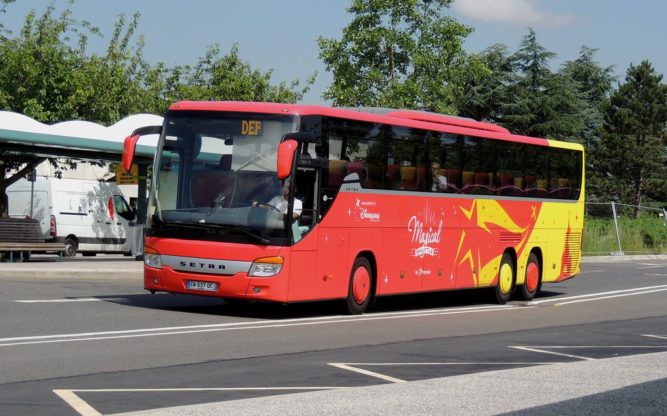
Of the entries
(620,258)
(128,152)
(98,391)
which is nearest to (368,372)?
(98,391)

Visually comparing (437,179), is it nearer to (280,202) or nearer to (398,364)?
(280,202)

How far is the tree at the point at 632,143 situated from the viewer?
8675 centimetres

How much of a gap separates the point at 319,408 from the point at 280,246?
27.4ft

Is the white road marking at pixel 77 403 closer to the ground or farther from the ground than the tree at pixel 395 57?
closer to the ground

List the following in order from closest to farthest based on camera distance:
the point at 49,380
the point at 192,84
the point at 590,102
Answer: the point at 49,380 < the point at 192,84 < the point at 590,102

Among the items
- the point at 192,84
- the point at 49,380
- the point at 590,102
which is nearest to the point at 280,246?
the point at 49,380

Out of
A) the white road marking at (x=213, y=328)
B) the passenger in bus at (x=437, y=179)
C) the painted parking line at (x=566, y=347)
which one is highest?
the passenger in bus at (x=437, y=179)

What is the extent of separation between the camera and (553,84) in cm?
8081

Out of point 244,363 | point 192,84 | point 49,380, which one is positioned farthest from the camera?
point 192,84

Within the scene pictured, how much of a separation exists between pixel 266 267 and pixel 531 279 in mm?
9606

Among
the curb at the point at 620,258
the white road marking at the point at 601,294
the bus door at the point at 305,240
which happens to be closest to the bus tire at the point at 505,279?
the white road marking at the point at 601,294

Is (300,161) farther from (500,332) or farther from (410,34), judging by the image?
(410,34)

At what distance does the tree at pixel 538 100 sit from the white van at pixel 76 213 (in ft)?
138

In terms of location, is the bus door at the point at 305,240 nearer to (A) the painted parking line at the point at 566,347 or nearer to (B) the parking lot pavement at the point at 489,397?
(A) the painted parking line at the point at 566,347
